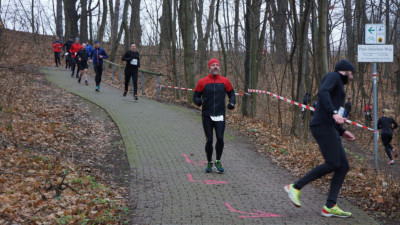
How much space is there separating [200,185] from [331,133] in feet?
8.12

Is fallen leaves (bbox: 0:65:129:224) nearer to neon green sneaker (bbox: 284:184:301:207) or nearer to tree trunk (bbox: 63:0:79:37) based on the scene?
neon green sneaker (bbox: 284:184:301:207)

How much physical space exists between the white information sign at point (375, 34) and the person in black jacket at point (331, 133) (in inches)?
153

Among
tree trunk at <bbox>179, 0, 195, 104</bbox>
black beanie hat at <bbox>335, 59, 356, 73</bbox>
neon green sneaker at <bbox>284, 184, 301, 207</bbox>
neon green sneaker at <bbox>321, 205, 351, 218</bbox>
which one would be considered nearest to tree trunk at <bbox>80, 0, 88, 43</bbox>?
tree trunk at <bbox>179, 0, 195, 104</bbox>

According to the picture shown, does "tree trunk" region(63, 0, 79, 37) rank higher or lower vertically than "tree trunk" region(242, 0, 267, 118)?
higher

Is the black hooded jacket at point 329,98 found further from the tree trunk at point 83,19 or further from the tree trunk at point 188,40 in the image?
the tree trunk at point 83,19

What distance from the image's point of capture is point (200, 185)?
6.98m

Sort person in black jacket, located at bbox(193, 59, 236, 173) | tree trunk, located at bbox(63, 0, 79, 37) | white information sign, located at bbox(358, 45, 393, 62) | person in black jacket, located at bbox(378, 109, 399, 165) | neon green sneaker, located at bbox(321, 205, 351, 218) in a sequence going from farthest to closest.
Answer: tree trunk, located at bbox(63, 0, 79, 37), person in black jacket, located at bbox(378, 109, 399, 165), white information sign, located at bbox(358, 45, 393, 62), person in black jacket, located at bbox(193, 59, 236, 173), neon green sneaker, located at bbox(321, 205, 351, 218)

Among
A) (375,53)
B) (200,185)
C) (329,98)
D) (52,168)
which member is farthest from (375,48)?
(52,168)

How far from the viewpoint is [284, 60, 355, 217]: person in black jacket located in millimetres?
5367

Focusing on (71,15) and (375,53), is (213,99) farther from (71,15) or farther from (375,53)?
(71,15)

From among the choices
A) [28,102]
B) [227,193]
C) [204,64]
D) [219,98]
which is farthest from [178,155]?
[204,64]

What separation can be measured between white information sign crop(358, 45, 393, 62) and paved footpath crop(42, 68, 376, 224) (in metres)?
2.93

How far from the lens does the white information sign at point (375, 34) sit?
8.92 m

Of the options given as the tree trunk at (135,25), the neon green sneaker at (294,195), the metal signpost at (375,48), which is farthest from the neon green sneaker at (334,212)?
the tree trunk at (135,25)
